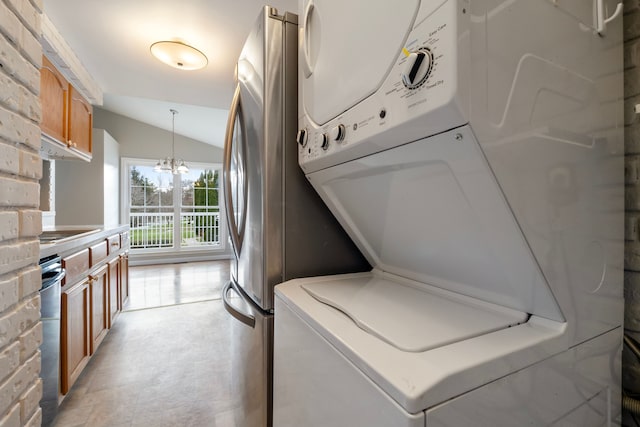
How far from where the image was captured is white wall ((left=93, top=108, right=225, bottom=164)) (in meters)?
5.38

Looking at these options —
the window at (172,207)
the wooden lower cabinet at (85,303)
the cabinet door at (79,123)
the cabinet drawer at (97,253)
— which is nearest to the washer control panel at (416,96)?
the wooden lower cabinet at (85,303)

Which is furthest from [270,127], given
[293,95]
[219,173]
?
[219,173]

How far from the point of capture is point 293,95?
3.39 ft

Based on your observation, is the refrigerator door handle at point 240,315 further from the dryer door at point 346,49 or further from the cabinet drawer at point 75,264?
the cabinet drawer at point 75,264

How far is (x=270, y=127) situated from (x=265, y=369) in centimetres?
83

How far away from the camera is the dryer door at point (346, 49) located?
543 millimetres

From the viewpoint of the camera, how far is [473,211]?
0.56 metres

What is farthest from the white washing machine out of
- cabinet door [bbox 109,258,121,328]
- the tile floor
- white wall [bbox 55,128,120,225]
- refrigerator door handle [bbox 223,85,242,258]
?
white wall [bbox 55,128,120,225]

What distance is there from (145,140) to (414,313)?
21.1ft

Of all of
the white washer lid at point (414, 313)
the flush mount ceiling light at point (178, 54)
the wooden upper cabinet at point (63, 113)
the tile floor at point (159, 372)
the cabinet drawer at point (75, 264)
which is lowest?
the tile floor at point (159, 372)

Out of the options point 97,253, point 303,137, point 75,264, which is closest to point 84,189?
point 97,253

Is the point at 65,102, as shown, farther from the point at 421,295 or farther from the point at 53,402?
the point at 421,295

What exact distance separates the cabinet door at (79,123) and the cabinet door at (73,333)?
1407mm

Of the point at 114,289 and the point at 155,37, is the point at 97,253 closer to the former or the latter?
the point at 114,289
